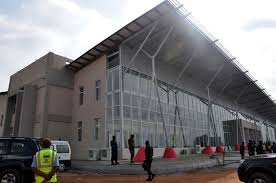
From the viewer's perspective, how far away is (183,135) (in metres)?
26.3

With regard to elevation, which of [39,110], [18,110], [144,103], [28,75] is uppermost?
[28,75]

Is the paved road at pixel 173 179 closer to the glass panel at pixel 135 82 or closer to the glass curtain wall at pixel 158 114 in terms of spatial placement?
the glass curtain wall at pixel 158 114

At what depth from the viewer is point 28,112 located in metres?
25.1

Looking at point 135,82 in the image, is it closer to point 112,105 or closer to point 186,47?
point 112,105

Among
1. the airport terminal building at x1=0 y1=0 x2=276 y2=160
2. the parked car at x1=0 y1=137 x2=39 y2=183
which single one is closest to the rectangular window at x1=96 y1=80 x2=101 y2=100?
the airport terminal building at x1=0 y1=0 x2=276 y2=160

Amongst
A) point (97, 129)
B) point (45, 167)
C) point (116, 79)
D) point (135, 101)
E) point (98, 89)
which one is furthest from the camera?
point (98, 89)

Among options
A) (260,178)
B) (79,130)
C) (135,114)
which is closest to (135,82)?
(135,114)

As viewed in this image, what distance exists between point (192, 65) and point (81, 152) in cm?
1613

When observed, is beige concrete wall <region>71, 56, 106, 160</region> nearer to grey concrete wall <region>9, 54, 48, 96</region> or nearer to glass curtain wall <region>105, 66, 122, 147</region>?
glass curtain wall <region>105, 66, 122, 147</region>

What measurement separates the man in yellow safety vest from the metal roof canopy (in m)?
14.8

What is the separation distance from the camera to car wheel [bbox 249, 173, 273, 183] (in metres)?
6.38

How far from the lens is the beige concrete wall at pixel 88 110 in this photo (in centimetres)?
2209

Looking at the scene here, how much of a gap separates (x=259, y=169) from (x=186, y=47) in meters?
18.3

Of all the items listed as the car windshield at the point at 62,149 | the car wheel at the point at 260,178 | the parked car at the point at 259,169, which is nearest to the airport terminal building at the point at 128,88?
the car windshield at the point at 62,149
